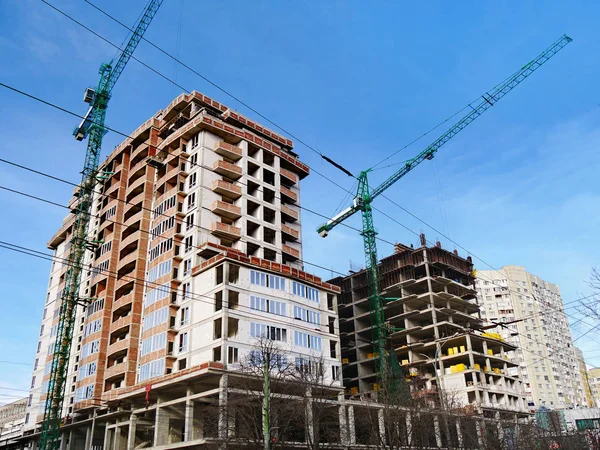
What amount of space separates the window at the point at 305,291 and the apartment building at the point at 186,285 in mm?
135

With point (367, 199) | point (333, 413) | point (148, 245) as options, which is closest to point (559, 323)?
point (367, 199)

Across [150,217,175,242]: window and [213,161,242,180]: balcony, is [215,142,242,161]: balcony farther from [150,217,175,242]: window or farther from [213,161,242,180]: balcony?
[150,217,175,242]: window

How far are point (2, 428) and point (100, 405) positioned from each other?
2080 inches

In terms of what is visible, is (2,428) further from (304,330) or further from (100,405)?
(304,330)

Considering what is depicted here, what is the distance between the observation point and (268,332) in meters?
58.4

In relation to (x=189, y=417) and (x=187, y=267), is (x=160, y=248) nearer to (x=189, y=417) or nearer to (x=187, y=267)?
(x=187, y=267)

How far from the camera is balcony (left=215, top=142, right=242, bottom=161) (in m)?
71.8

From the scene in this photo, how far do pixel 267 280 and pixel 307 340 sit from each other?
8.06 metres

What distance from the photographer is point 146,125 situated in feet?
267

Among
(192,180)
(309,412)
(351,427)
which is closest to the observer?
(309,412)

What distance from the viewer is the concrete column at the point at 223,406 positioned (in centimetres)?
Answer: 4650

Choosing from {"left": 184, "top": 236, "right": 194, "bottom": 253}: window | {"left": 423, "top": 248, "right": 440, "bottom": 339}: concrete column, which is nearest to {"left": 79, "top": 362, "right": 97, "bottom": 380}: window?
{"left": 184, "top": 236, "right": 194, "bottom": 253}: window

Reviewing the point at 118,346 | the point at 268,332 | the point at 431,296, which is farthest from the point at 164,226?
the point at 431,296

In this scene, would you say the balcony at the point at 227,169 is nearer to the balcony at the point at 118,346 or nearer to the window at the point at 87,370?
the balcony at the point at 118,346
